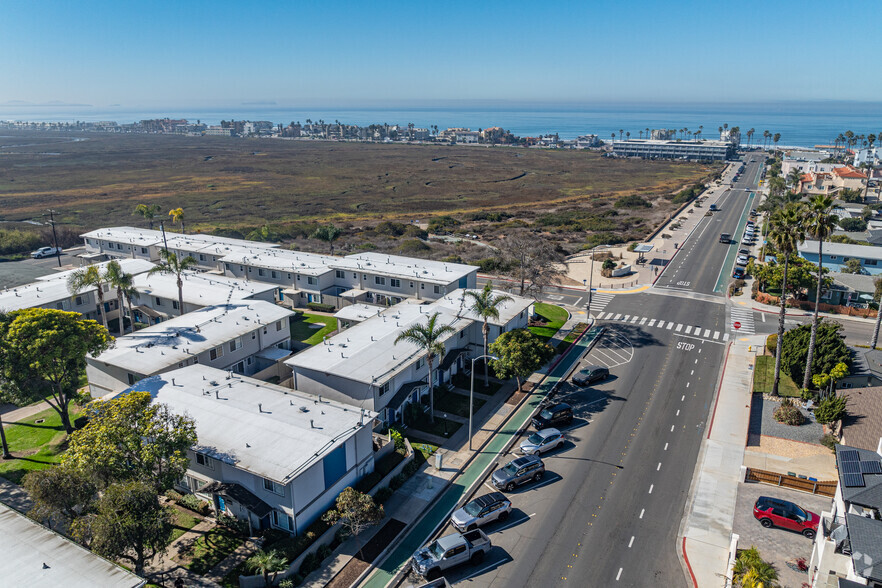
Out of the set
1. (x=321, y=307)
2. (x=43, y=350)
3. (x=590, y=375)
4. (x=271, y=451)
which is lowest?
(x=590, y=375)

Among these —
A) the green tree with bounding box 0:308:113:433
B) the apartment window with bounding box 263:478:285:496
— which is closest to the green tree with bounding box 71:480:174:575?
the apartment window with bounding box 263:478:285:496

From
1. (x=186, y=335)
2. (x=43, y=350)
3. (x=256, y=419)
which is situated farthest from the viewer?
(x=186, y=335)

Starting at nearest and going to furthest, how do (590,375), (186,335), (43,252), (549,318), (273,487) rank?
(273,487)
(186,335)
(590,375)
(549,318)
(43,252)

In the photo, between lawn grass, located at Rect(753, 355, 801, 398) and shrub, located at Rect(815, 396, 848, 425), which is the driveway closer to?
shrub, located at Rect(815, 396, 848, 425)

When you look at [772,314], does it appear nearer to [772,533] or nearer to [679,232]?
[772,533]

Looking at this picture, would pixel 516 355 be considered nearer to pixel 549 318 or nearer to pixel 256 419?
pixel 256 419

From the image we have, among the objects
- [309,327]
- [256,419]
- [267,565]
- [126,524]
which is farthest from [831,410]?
[309,327]

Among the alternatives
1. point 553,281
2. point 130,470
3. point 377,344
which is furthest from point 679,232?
point 130,470
